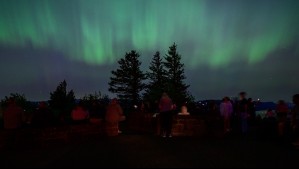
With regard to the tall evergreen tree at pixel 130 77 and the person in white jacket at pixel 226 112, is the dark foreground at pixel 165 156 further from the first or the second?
the tall evergreen tree at pixel 130 77

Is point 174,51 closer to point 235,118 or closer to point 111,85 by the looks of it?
point 111,85

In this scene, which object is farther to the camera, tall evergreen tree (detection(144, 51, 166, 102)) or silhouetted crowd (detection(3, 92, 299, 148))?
tall evergreen tree (detection(144, 51, 166, 102))

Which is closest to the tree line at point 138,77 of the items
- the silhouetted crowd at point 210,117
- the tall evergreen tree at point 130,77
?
the tall evergreen tree at point 130,77

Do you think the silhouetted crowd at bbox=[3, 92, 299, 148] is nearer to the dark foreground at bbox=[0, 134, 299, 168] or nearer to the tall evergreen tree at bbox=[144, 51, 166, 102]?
the dark foreground at bbox=[0, 134, 299, 168]

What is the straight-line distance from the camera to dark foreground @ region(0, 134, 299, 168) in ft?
36.7

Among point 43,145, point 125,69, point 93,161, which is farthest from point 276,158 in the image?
point 125,69

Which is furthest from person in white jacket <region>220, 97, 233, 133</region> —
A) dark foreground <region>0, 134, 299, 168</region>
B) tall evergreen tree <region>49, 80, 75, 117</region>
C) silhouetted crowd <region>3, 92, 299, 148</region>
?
tall evergreen tree <region>49, 80, 75, 117</region>

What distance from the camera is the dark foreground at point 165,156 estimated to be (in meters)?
11.2

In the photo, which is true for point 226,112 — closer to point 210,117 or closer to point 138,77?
point 210,117

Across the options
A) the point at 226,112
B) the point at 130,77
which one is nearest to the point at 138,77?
the point at 130,77

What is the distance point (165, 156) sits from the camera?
12.6 metres

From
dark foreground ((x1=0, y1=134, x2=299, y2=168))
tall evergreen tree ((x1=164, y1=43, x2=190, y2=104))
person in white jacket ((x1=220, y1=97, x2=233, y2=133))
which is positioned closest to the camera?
dark foreground ((x1=0, y1=134, x2=299, y2=168))

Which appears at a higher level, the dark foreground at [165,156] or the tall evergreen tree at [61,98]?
the tall evergreen tree at [61,98]

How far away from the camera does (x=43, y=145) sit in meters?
17.1
